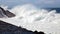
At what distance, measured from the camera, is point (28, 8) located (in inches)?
926

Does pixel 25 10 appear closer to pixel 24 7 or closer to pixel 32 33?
pixel 24 7

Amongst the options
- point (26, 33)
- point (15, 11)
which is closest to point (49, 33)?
point (26, 33)

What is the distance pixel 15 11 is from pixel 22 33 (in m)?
15.6

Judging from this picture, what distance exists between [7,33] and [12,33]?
252 mm

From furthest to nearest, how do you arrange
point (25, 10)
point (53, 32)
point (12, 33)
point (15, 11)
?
point (15, 11) < point (25, 10) < point (53, 32) < point (12, 33)

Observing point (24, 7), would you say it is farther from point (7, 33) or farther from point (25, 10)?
point (7, 33)

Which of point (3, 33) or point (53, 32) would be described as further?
point (53, 32)

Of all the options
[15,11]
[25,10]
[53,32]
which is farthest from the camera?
[15,11]

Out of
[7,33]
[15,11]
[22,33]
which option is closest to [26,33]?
[22,33]

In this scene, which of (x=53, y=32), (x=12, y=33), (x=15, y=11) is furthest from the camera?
(x=15, y=11)

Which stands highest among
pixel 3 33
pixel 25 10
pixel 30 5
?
pixel 30 5

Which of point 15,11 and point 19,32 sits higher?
point 15,11

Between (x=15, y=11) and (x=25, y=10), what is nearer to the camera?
(x=25, y=10)

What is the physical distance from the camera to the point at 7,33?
30.5 feet
